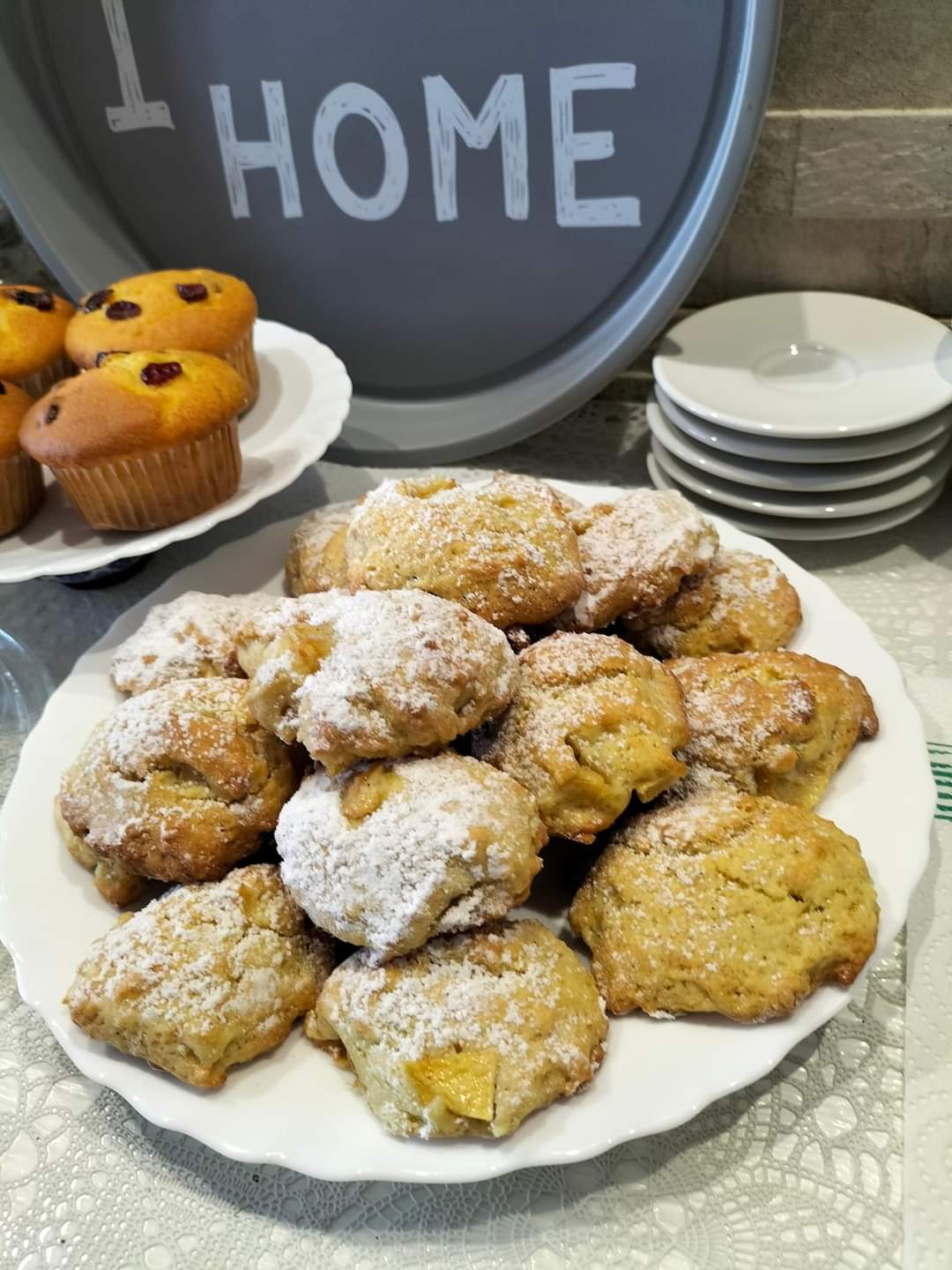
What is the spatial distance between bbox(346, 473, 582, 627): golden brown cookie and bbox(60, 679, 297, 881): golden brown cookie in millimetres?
200

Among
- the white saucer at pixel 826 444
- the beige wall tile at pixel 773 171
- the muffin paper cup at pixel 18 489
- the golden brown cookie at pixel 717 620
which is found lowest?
the golden brown cookie at pixel 717 620

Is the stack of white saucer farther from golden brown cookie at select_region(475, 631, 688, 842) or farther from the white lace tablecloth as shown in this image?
the white lace tablecloth

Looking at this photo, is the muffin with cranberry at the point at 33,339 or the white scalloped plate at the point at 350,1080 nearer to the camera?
the white scalloped plate at the point at 350,1080

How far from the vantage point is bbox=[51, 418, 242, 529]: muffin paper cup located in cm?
125

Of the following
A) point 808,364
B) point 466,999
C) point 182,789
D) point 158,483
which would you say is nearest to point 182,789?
point 182,789

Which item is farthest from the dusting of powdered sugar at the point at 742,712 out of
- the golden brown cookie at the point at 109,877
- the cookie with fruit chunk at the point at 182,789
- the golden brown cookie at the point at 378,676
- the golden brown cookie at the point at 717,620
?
the golden brown cookie at the point at 109,877

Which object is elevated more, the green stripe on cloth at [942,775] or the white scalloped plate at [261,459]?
the white scalloped plate at [261,459]

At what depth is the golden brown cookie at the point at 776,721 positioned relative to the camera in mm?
980

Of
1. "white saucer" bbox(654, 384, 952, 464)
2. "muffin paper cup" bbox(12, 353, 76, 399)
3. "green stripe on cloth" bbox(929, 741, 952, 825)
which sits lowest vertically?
"green stripe on cloth" bbox(929, 741, 952, 825)

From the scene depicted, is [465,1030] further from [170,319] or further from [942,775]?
[170,319]

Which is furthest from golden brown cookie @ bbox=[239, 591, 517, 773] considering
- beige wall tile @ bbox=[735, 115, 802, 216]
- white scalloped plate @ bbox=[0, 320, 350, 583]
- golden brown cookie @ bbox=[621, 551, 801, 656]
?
beige wall tile @ bbox=[735, 115, 802, 216]

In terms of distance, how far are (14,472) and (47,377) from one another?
0.93 feet

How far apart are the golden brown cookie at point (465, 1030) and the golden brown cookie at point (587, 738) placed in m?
0.13

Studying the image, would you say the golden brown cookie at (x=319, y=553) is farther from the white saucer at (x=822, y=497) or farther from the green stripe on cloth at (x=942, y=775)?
the green stripe on cloth at (x=942, y=775)
